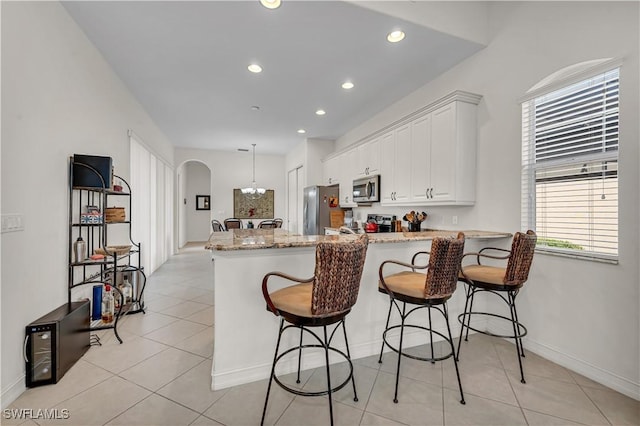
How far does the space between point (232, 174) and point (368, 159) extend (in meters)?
4.93

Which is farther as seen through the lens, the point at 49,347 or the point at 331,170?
the point at 331,170

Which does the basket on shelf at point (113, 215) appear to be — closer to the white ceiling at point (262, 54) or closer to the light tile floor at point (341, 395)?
the light tile floor at point (341, 395)

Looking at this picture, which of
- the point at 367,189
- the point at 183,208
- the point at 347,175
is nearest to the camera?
the point at 367,189

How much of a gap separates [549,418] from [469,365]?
1.94ft

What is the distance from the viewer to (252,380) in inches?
78.8

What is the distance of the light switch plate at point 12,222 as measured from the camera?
175cm

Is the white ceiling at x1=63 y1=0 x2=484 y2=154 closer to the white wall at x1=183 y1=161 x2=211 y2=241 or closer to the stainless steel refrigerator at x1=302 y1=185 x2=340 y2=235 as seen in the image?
the stainless steel refrigerator at x1=302 y1=185 x2=340 y2=235

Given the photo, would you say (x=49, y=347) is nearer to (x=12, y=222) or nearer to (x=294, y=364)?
(x=12, y=222)

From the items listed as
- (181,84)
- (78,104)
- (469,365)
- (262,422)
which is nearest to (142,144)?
(181,84)

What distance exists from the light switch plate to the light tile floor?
107cm

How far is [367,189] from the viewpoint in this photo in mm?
4453

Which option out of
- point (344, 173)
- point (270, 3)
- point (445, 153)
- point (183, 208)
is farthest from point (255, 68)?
point (183, 208)

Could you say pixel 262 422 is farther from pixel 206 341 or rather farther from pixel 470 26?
pixel 470 26

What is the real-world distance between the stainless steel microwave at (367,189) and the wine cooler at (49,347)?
3.60 metres
